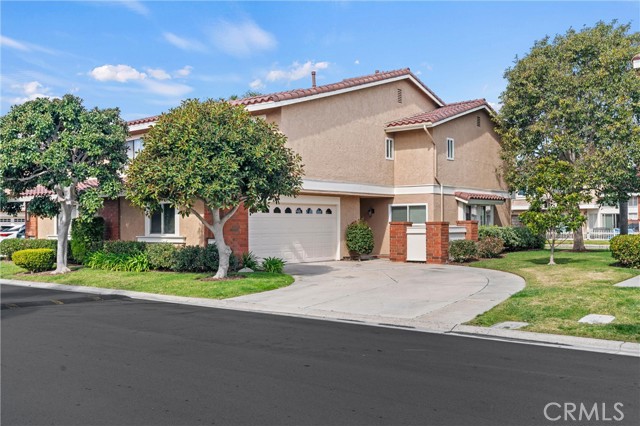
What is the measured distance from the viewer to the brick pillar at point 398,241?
22656mm

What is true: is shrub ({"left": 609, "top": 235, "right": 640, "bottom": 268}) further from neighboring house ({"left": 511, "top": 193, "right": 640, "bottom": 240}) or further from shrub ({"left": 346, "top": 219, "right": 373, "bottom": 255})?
neighboring house ({"left": 511, "top": 193, "right": 640, "bottom": 240})

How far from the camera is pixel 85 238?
72.4 feet

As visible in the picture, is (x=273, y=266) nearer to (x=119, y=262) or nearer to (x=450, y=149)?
(x=119, y=262)

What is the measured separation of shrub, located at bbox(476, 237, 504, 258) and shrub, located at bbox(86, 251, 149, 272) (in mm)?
12571

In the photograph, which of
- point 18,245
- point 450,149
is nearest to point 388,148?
point 450,149

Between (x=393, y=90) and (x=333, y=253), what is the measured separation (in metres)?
7.81

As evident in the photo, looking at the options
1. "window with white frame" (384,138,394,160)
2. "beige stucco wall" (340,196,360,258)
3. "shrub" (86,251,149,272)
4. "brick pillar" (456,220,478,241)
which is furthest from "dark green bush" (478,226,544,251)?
"shrub" (86,251,149,272)

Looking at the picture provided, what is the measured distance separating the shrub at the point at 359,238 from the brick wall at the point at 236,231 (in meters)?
5.66

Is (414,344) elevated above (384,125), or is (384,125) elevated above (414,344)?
(384,125)

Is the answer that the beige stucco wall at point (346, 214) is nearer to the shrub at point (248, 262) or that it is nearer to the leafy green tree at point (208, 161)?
the shrub at point (248, 262)

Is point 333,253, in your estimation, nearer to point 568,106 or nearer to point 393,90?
point 393,90

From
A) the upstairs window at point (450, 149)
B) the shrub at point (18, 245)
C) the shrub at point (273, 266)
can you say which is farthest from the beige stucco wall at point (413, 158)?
the shrub at point (18, 245)

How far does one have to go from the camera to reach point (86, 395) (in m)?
6.16

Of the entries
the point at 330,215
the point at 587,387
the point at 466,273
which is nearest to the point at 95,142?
the point at 330,215
